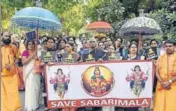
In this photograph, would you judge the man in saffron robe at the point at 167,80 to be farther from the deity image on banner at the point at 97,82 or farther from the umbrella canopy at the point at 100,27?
the umbrella canopy at the point at 100,27

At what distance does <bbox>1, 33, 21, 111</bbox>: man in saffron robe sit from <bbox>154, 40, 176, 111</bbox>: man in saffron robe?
270 centimetres

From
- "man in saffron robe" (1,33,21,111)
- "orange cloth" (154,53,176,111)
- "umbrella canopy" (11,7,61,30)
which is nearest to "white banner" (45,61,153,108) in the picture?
"orange cloth" (154,53,176,111)

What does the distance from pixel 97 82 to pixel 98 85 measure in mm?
58

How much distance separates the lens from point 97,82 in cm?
702

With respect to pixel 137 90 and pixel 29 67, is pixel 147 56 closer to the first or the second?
pixel 137 90

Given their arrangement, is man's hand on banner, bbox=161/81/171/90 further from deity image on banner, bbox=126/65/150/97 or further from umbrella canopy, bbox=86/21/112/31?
umbrella canopy, bbox=86/21/112/31

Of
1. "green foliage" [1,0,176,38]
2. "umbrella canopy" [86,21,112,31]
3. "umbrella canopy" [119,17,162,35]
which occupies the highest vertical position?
"green foliage" [1,0,176,38]

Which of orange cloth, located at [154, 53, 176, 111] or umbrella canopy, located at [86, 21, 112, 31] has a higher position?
umbrella canopy, located at [86, 21, 112, 31]

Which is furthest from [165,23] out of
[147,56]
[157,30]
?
[147,56]

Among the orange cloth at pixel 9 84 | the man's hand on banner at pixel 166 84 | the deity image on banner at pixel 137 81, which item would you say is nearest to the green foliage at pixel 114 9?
the deity image on banner at pixel 137 81

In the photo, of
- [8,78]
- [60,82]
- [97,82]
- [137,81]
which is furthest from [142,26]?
[8,78]

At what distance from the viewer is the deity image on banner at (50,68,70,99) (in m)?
7.00

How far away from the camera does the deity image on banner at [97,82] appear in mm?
6973

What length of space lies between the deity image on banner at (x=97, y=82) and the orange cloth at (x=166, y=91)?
0.85m
